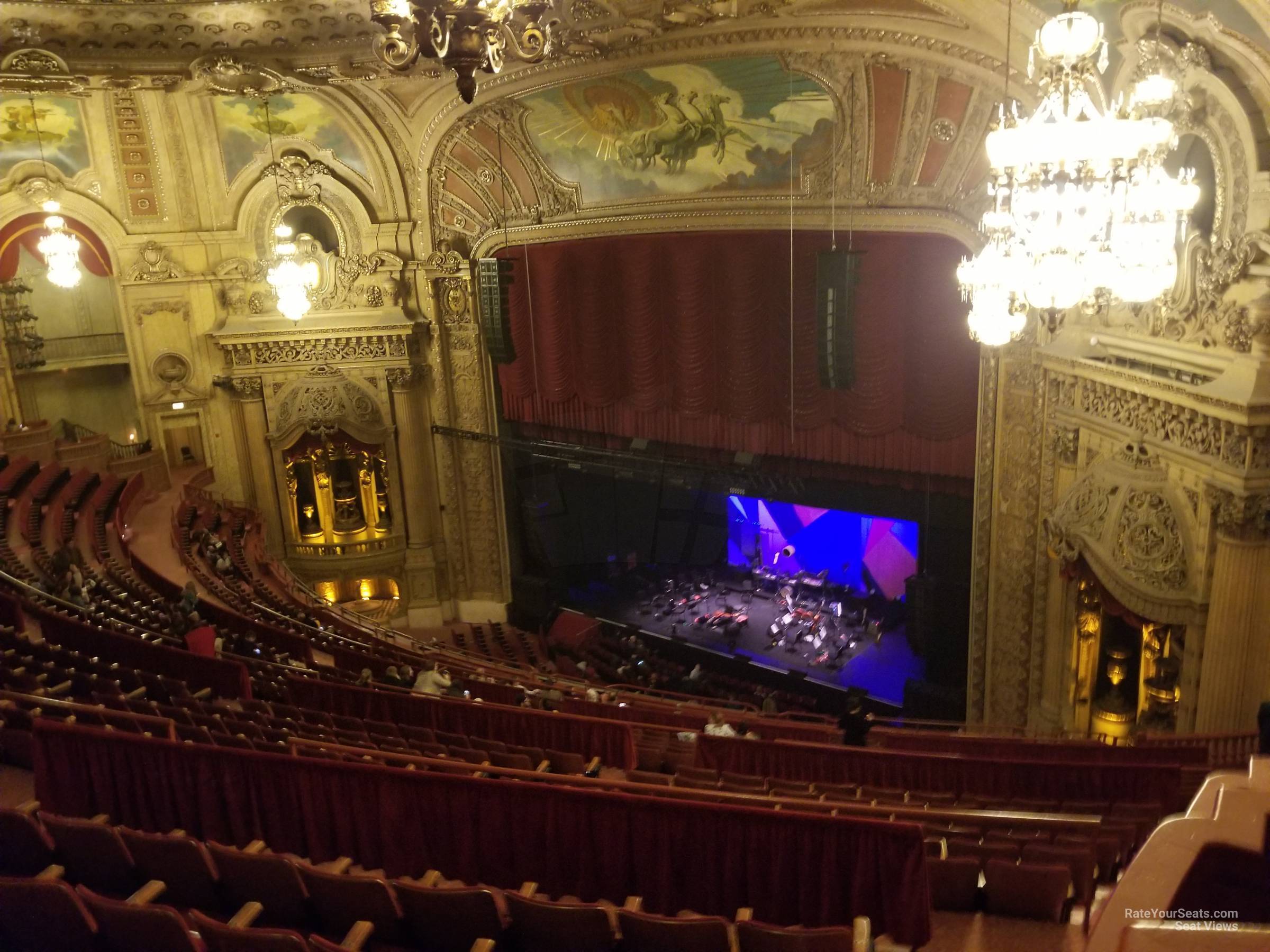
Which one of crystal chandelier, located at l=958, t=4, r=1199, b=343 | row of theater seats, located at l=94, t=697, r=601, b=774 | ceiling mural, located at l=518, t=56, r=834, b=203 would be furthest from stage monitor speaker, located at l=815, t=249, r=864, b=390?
row of theater seats, located at l=94, t=697, r=601, b=774

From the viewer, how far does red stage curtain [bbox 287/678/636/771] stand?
6.68 m

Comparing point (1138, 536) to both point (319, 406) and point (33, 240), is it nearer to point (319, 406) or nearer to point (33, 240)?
point (319, 406)

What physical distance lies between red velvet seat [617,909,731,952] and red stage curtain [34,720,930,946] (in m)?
0.78

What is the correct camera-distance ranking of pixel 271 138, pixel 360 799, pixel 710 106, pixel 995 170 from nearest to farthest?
pixel 360 799 < pixel 995 170 < pixel 710 106 < pixel 271 138

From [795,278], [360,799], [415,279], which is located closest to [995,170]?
[360,799]

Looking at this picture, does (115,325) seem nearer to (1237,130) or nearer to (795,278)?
(795,278)

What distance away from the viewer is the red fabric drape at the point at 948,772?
6.08 metres

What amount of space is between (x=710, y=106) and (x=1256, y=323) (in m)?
7.78

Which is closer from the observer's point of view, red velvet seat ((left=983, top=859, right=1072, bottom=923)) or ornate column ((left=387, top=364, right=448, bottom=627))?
red velvet seat ((left=983, top=859, right=1072, bottom=923))

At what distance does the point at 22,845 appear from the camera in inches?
163

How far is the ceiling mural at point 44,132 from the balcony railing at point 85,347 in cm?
399

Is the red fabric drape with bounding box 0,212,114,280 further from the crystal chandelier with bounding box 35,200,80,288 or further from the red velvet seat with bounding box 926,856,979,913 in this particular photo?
the red velvet seat with bounding box 926,856,979,913

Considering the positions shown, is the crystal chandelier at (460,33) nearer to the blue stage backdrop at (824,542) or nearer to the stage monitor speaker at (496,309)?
the stage monitor speaker at (496,309)

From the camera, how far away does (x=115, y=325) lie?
19.4 meters
